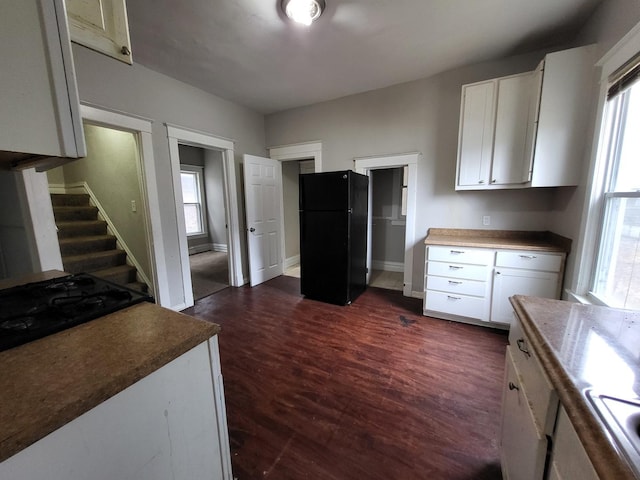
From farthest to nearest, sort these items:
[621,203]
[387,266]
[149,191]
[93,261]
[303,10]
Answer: [387,266]
[93,261]
[149,191]
[303,10]
[621,203]

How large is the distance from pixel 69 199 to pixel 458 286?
17.1 ft

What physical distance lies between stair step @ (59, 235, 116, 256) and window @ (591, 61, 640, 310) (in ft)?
16.6

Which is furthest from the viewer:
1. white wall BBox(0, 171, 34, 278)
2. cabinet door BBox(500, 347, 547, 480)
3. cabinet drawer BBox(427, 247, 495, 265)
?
cabinet drawer BBox(427, 247, 495, 265)

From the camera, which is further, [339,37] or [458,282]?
[458,282]

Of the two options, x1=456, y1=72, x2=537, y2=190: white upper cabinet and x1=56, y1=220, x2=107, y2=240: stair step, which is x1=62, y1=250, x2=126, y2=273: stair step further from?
x1=456, y1=72, x2=537, y2=190: white upper cabinet

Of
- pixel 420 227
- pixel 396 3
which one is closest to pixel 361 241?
pixel 420 227

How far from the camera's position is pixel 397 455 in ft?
4.33

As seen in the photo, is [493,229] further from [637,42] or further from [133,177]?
[133,177]

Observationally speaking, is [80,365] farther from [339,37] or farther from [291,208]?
[291,208]

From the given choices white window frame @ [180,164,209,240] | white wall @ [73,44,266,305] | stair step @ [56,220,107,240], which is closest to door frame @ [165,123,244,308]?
white wall @ [73,44,266,305]

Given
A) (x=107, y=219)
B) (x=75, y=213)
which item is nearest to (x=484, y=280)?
(x=107, y=219)

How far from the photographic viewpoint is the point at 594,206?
5.84 ft

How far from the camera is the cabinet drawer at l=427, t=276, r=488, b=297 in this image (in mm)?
2461

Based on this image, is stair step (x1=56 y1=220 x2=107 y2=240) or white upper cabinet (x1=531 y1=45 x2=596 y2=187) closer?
white upper cabinet (x1=531 y1=45 x2=596 y2=187)
